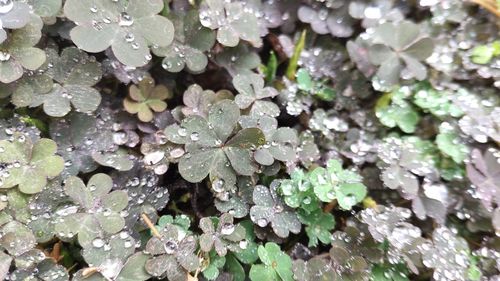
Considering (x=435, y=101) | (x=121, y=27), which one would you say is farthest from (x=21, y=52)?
(x=435, y=101)

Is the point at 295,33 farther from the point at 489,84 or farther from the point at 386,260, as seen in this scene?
the point at 386,260

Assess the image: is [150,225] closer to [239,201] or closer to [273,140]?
[239,201]

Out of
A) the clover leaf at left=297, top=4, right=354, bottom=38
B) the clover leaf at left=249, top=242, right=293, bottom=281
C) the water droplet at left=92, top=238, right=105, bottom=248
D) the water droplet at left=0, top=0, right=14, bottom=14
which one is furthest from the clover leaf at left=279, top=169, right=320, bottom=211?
the water droplet at left=0, top=0, right=14, bottom=14

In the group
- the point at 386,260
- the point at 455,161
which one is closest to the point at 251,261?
the point at 386,260

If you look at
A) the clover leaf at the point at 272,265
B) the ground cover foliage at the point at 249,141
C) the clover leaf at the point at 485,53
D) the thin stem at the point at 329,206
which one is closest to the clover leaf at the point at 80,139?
the ground cover foliage at the point at 249,141

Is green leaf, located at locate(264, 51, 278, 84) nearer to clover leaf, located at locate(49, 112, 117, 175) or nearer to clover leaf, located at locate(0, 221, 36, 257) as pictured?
clover leaf, located at locate(49, 112, 117, 175)

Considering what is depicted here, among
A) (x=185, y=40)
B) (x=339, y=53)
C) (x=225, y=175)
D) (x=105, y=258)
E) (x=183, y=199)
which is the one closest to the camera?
(x=105, y=258)

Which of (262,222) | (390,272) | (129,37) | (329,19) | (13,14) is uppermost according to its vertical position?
(13,14)
